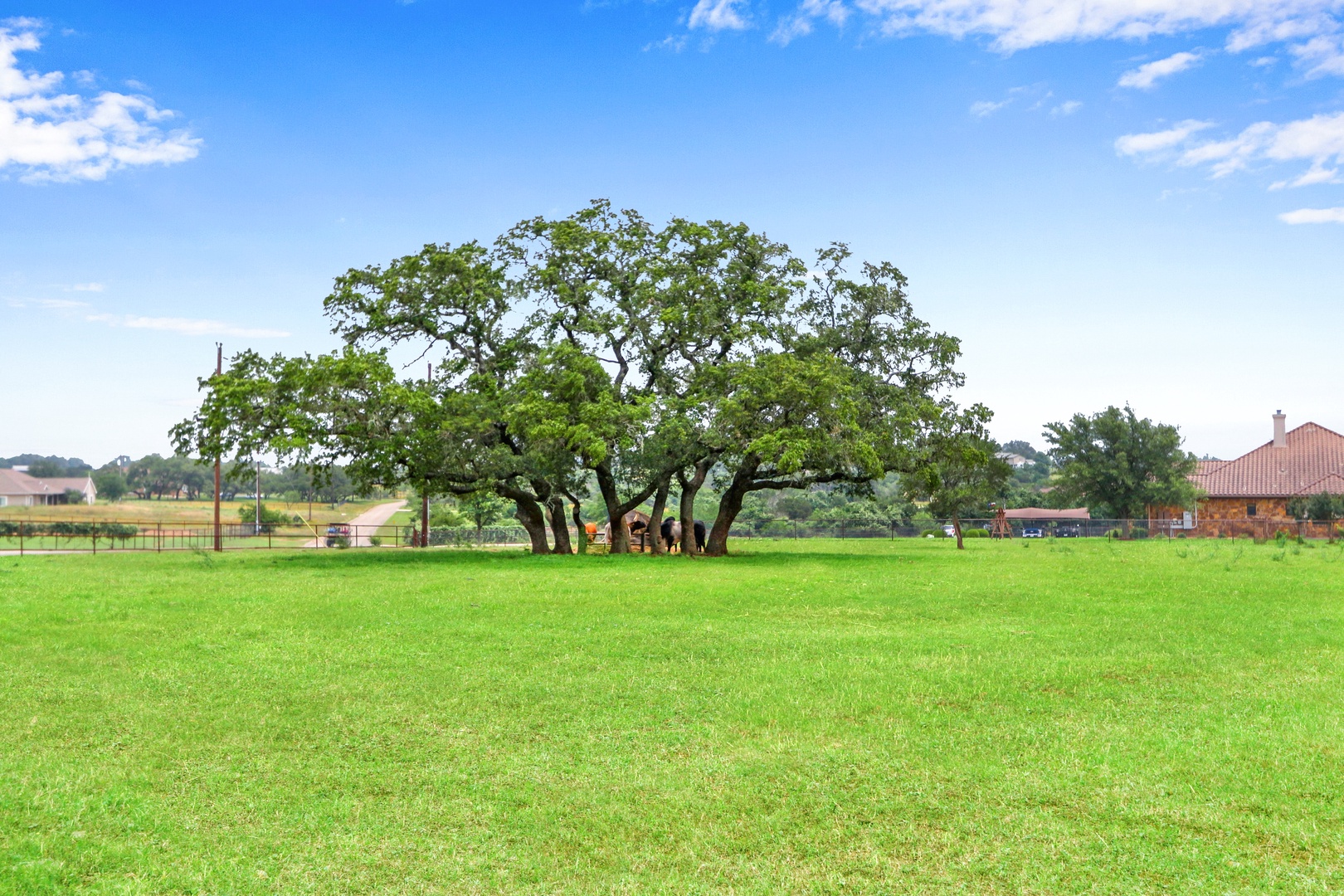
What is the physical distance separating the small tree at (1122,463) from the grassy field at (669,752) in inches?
2142

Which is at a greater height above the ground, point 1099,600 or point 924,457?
point 924,457

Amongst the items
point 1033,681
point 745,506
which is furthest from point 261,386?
point 745,506

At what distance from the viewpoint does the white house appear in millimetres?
107688

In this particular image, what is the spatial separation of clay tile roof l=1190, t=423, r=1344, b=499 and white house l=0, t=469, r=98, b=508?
104 metres

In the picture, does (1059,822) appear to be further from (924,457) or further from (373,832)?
(924,457)

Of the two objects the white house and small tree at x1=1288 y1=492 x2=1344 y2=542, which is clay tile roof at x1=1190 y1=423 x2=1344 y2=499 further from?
the white house

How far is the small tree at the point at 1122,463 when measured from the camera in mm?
66875

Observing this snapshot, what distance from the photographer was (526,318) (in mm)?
36250

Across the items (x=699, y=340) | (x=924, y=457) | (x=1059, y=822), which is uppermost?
(x=699, y=340)

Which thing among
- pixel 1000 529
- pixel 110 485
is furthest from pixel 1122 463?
pixel 110 485

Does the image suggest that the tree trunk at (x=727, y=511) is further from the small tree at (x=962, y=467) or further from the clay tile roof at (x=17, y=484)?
the clay tile roof at (x=17, y=484)

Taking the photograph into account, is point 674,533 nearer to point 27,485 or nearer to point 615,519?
point 615,519

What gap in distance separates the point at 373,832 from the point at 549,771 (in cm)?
145

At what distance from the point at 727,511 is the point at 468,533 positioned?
2154cm
